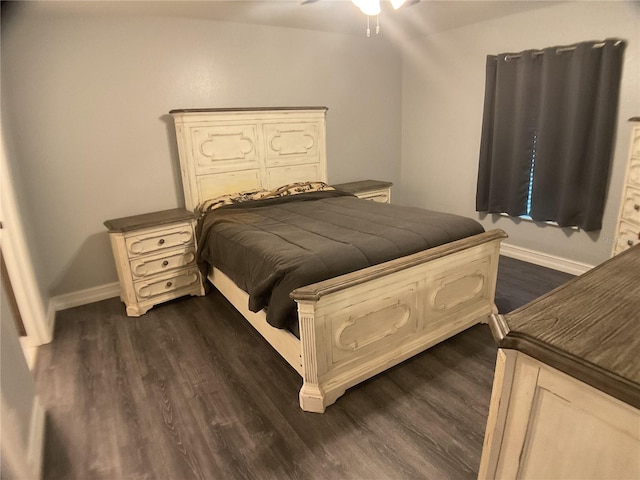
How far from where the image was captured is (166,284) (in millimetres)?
3049

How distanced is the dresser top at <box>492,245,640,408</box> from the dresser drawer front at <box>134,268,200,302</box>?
271 cm

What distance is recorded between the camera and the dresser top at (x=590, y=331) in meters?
0.67

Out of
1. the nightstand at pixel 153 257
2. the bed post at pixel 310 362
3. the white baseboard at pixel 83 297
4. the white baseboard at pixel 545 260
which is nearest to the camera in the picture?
the bed post at pixel 310 362

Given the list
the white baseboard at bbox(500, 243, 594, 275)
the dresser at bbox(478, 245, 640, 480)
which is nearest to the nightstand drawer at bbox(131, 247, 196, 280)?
the dresser at bbox(478, 245, 640, 480)

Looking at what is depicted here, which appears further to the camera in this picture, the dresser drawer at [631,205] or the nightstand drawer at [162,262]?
the nightstand drawer at [162,262]

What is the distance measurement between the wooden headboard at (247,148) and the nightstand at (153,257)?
343 mm

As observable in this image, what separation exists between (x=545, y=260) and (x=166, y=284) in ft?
11.3

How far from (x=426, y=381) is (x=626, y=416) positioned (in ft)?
4.91

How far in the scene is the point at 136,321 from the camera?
287 centimetres

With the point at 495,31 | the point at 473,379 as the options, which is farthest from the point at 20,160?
the point at 495,31

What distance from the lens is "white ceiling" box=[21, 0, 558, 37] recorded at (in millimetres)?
2707

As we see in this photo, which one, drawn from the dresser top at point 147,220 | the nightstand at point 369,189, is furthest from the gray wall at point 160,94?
the nightstand at point 369,189

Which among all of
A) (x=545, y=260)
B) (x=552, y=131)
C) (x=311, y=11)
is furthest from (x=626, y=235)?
(x=311, y=11)

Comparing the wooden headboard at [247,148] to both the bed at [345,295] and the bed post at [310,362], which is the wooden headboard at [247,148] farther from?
the bed post at [310,362]
